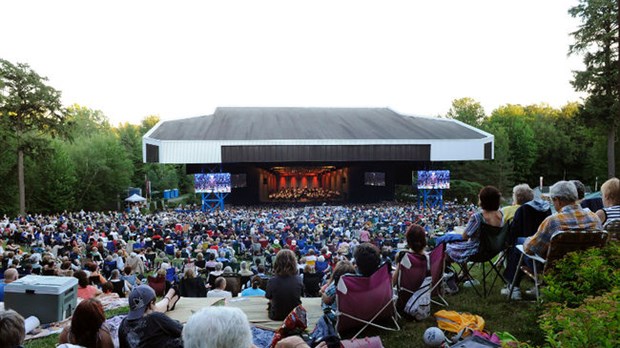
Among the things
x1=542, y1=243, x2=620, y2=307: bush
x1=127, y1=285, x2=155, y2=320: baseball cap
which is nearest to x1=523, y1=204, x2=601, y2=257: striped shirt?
x1=542, y1=243, x2=620, y2=307: bush

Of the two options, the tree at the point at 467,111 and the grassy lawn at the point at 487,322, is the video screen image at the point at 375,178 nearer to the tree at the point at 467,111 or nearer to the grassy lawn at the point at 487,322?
the tree at the point at 467,111

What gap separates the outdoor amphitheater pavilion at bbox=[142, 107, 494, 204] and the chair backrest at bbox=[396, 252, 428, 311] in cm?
2665

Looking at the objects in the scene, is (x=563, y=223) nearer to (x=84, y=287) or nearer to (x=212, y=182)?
(x=84, y=287)

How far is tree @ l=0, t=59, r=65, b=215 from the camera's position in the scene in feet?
92.7

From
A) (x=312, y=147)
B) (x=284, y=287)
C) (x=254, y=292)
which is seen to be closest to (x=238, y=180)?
(x=312, y=147)

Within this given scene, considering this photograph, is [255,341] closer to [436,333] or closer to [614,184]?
[436,333]

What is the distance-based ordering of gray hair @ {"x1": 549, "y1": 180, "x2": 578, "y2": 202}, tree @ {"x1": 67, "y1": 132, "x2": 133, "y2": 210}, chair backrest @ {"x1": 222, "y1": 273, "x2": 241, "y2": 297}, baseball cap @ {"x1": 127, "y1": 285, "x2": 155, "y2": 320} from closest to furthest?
baseball cap @ {"x1": 127, "y1": 285, "x2": 155, "y2": 320}
gray hair @ {"x1": 549, "y1": 180, "x2": 578, "y2": 202}
chair backrest @ {"x1": 222, "y1": 273, "x2": 241, "y2": 297}
tree @ {"x1": 67, "y1": 132, "x2": 133, "y2": 210}

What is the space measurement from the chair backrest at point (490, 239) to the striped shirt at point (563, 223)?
1.91 feet

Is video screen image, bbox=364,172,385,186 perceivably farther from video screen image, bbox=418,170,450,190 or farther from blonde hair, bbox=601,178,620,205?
blonde hair, bbox=601,178,620,205

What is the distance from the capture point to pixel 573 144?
43125mm

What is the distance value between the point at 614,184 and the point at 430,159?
2795 centimetres

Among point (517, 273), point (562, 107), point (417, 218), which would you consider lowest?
point (417, 218)

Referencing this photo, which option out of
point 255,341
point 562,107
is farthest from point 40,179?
point 562,107

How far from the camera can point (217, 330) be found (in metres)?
2.16
